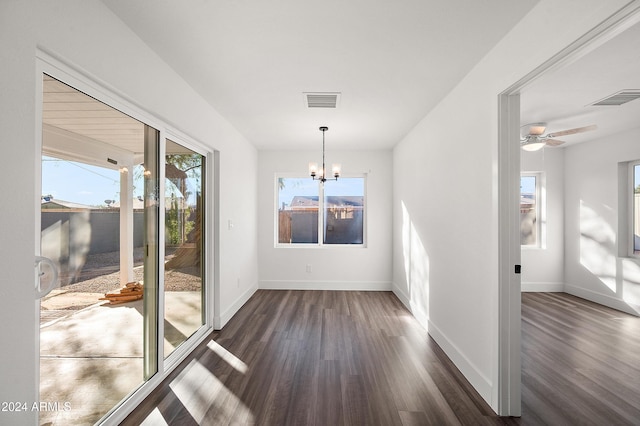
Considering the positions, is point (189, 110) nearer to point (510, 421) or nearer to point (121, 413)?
point (121, 413)

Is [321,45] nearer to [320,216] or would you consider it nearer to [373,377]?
[373,377]

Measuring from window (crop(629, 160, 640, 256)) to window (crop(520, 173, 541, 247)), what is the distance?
3.90 ft

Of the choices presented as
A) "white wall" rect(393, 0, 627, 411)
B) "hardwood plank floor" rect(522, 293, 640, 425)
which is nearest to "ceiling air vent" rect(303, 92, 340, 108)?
"white wall" rect(393, 0, 627, 411)

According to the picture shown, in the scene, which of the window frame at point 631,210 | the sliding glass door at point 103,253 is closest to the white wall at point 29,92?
the sliding glass door at point 103,253

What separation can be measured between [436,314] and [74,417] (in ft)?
10.4

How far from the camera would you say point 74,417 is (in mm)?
1666

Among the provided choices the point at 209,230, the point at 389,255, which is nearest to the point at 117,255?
the point at 209,230

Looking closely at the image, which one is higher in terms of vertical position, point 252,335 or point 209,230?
point 209,230

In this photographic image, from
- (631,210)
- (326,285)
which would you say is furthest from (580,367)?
(326,285)

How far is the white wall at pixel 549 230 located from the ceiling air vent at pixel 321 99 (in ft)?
13.7

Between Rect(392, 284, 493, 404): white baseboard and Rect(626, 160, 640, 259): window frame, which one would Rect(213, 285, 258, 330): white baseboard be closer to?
Rect(392, 284, 493, 404): white baseboard

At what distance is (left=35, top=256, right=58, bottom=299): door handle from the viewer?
1379 millimetres

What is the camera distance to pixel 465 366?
8.22 ft

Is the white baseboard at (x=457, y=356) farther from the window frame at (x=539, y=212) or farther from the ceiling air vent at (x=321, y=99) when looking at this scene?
the window frame at (x=539, y=212)
